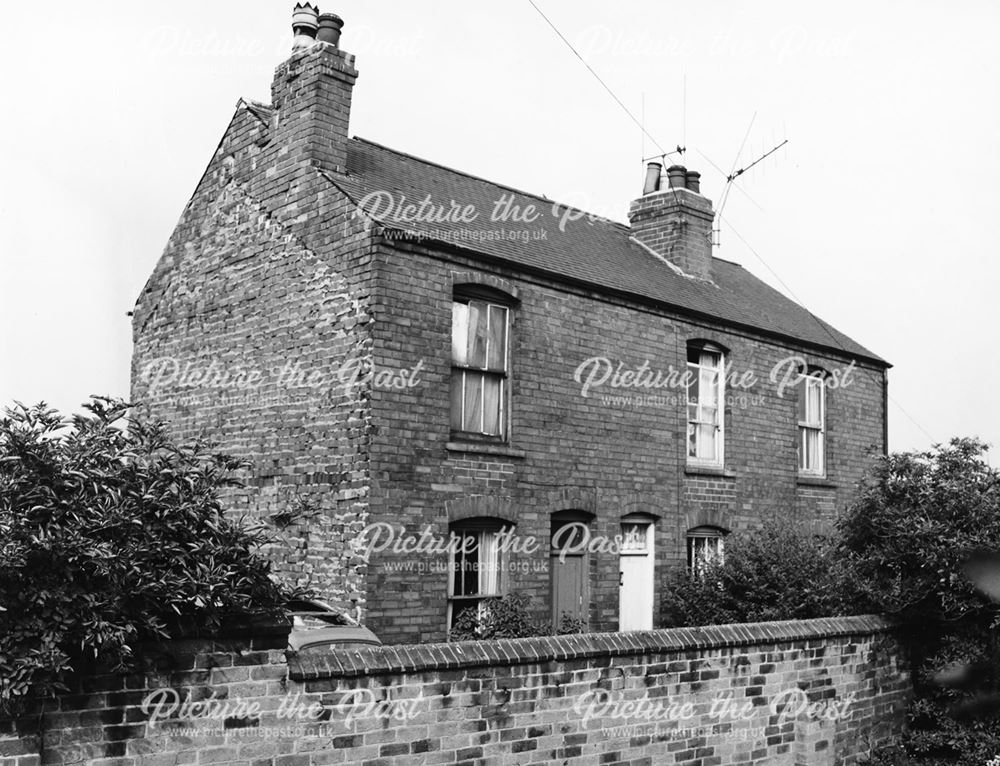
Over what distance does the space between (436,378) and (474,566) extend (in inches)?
109

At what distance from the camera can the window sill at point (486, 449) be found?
1395 cm

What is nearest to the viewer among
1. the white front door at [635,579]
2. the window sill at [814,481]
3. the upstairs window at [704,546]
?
the white front door at [635,579]

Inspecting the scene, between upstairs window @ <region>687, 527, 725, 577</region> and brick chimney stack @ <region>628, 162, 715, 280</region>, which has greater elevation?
brick chimney stack @ <region>628, 162, 715, 280</region>

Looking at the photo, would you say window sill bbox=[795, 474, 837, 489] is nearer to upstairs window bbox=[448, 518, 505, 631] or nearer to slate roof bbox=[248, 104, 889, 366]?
slate roof bbox=[248, 104, 889, 366]

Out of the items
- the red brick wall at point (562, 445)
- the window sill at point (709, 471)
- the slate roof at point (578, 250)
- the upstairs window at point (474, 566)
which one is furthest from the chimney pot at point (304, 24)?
the window sill at point (709, 471)

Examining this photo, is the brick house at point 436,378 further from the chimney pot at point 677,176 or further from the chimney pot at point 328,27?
the chimney pot at point 677,176

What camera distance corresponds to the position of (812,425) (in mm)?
21156

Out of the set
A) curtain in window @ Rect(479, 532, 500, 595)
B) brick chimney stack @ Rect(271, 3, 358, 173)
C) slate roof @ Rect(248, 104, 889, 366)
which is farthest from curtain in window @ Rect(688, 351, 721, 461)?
Answer: brick chimney stack @ Rect(271, 3, 358, 173)

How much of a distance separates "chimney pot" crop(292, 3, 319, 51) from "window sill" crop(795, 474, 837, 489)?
41.4 ft

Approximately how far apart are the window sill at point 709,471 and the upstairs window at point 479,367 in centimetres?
447

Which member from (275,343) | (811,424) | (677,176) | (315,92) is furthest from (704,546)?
(315,92)

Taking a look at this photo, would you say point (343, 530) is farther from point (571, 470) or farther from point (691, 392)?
point (691, 392)

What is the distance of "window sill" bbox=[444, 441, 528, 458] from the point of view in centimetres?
1395

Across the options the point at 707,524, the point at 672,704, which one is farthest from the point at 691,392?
the point at 672,704
